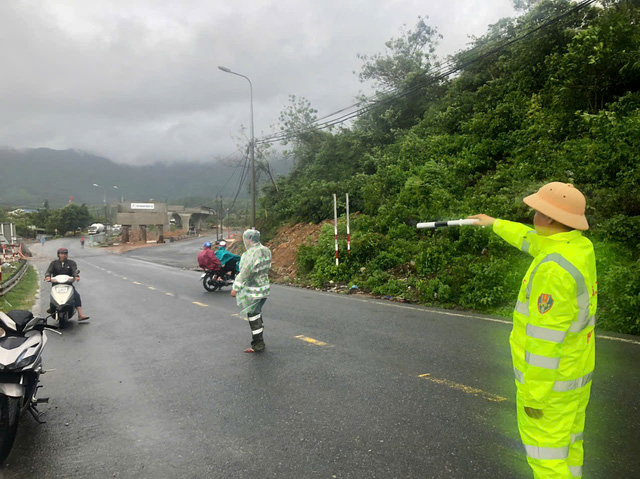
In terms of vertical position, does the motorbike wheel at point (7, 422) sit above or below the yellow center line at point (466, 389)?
above

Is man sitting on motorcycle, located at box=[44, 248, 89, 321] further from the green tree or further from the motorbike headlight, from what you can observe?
the green tree

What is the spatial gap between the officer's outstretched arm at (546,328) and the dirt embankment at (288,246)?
1468 centimetres

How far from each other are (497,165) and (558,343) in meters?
14.2

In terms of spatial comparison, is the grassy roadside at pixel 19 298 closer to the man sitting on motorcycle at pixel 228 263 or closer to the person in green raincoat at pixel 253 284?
the man sitting on motorcycle at pixel 228 263

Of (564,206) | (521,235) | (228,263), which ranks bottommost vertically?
(228,263)

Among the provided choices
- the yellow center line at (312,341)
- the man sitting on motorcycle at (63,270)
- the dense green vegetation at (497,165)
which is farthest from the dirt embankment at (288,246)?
the yellow center line at (312,341)

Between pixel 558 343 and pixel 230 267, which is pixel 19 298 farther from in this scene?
pixel 558 343

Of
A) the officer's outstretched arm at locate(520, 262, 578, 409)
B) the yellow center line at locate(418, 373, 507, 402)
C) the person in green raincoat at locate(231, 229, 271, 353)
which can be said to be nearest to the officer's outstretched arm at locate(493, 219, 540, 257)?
the officer's outstretched arm at locate(520, 262, 578, 409)

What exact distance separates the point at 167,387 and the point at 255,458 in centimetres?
210

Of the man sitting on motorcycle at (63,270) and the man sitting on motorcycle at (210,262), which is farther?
the man sitting on motorcycle at (210,262)

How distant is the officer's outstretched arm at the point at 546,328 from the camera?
231 cm

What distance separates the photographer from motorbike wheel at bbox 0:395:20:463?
359 centimetres

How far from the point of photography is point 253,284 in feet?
21.3

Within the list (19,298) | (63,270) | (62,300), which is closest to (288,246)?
(19,298)
